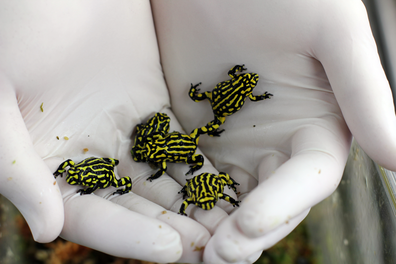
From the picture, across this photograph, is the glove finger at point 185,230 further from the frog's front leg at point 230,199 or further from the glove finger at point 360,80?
the glove finger at point 360,80

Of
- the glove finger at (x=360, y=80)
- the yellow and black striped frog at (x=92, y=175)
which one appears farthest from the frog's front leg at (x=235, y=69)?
the yellow and black striped frog at (x=92, y=175)

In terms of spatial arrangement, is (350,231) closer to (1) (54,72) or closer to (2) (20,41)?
(1) (54,72)

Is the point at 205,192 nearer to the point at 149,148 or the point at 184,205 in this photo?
the point at 184,205

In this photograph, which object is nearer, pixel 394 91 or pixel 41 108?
pixel 41 108

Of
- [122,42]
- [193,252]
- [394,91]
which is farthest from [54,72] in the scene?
[394,91]

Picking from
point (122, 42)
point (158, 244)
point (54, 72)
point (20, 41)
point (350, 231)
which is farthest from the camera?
point (350, 231)

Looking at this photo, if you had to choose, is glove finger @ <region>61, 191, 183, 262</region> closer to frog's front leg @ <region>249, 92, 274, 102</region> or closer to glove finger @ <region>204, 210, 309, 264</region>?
glove finger @ <region>204, 210, 309, 264</region>
